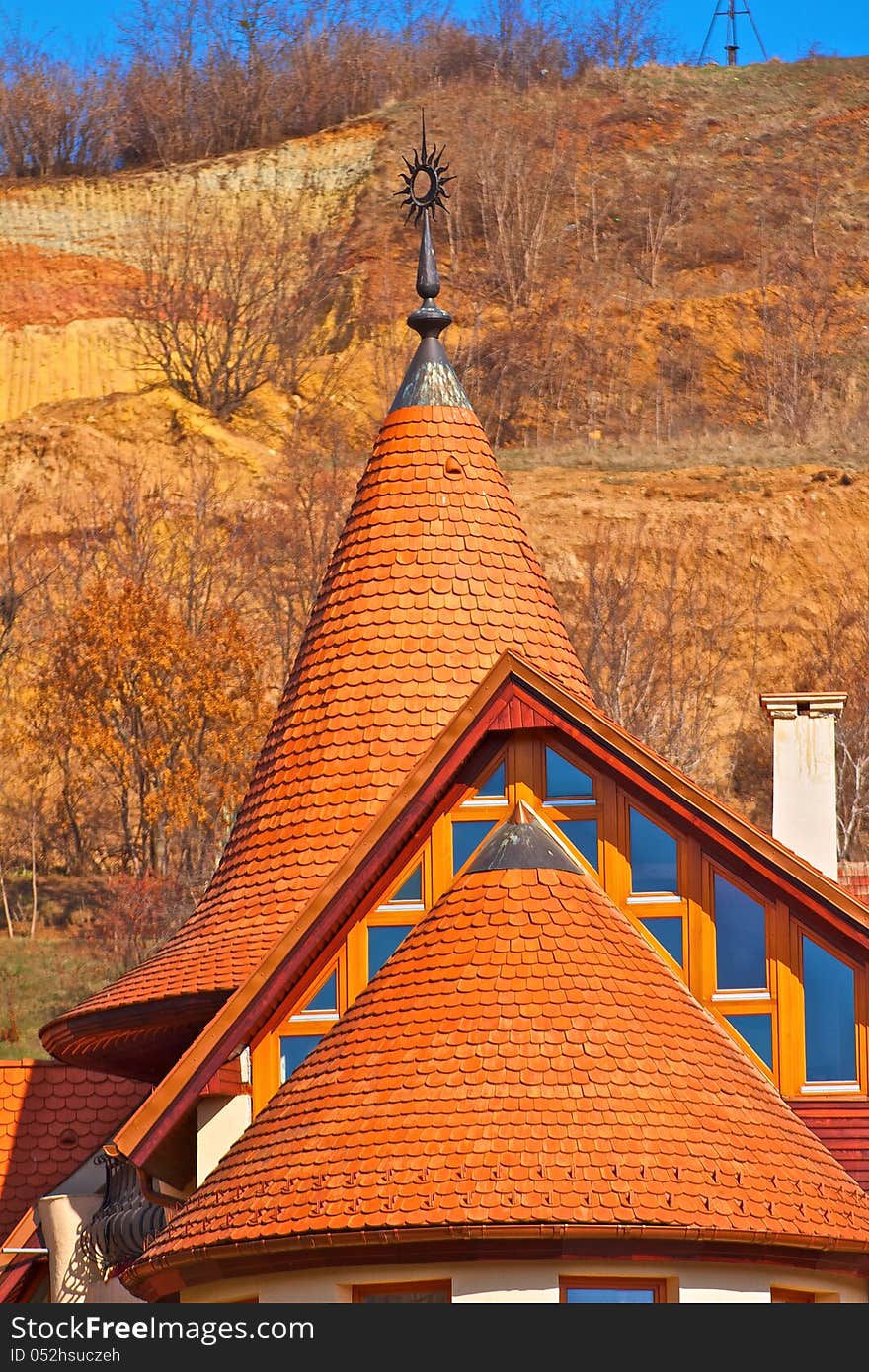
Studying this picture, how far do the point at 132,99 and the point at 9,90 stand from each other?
13.7ft

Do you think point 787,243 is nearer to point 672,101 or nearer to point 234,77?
point 672,101

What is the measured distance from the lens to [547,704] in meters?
16.9

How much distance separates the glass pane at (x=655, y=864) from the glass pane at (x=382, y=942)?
1459mm

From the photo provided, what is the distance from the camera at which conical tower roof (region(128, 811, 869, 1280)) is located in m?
14.3

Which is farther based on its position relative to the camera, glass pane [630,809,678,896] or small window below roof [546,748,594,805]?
small window below roof [546,748,594,805]

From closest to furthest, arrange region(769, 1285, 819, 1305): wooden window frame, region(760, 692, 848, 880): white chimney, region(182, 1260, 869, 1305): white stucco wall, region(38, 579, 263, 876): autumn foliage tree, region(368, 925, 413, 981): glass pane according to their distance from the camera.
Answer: region(182, 1260, 869, 1305): white stucco wall
region(769, 1285, 819, 1305): wooden window frame
region(368, 925, 413, 981): glass pane
region(760, 692, 848, 880): white chimney
region(38, 579, 263, 876): autumn foliage tree

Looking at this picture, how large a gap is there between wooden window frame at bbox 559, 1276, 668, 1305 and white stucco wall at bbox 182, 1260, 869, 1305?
3cm

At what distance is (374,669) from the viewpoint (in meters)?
18.8

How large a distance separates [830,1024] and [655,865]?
1442mm

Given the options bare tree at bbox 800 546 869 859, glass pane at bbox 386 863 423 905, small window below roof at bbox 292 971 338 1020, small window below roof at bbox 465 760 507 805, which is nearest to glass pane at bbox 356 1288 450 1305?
small window below roof at bbox 292 971 338 1020

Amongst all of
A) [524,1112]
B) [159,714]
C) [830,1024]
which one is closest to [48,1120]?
[830,1024]

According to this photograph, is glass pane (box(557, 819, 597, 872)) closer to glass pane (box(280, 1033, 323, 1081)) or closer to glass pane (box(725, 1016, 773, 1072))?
glass pane (box(725, 1016, 773, 1072))

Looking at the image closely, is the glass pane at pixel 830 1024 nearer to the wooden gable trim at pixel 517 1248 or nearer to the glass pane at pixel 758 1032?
the glass pane at pixel 758 1032

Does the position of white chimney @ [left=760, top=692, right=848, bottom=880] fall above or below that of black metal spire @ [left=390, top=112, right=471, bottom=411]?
below
